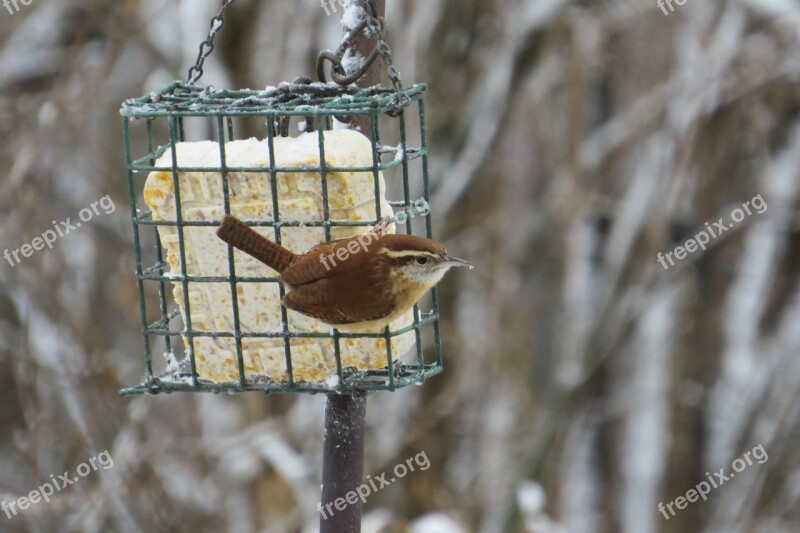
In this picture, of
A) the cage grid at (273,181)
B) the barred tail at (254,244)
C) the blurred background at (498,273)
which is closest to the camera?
the barred tail at (254,244)

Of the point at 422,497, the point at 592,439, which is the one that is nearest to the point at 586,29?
the point at 422,497

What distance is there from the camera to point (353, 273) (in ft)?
10.2

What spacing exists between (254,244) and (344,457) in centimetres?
73

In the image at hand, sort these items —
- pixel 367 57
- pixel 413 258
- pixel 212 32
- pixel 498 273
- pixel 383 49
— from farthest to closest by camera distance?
pixel 498 273 < pixel 367 57 < pixel 212 32 < pixel 413 258 < pixel 383 49

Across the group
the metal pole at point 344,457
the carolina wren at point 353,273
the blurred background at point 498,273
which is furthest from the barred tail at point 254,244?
the blurred background at point 498,273

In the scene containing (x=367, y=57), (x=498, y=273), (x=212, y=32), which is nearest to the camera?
(x=212, y=32)

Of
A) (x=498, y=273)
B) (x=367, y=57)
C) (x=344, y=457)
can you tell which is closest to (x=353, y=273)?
(x=344, y=457)

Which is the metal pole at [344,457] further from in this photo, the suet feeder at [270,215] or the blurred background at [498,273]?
the blurred background at [498,273]

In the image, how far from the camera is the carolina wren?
307 cm

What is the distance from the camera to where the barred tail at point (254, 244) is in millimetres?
3006

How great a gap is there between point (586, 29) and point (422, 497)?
122 inches

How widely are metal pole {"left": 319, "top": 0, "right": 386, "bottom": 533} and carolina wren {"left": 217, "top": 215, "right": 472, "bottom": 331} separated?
1.08 ft

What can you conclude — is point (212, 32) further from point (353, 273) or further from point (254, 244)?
point (353, 273)

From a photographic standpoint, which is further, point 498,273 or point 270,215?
point 498,273
